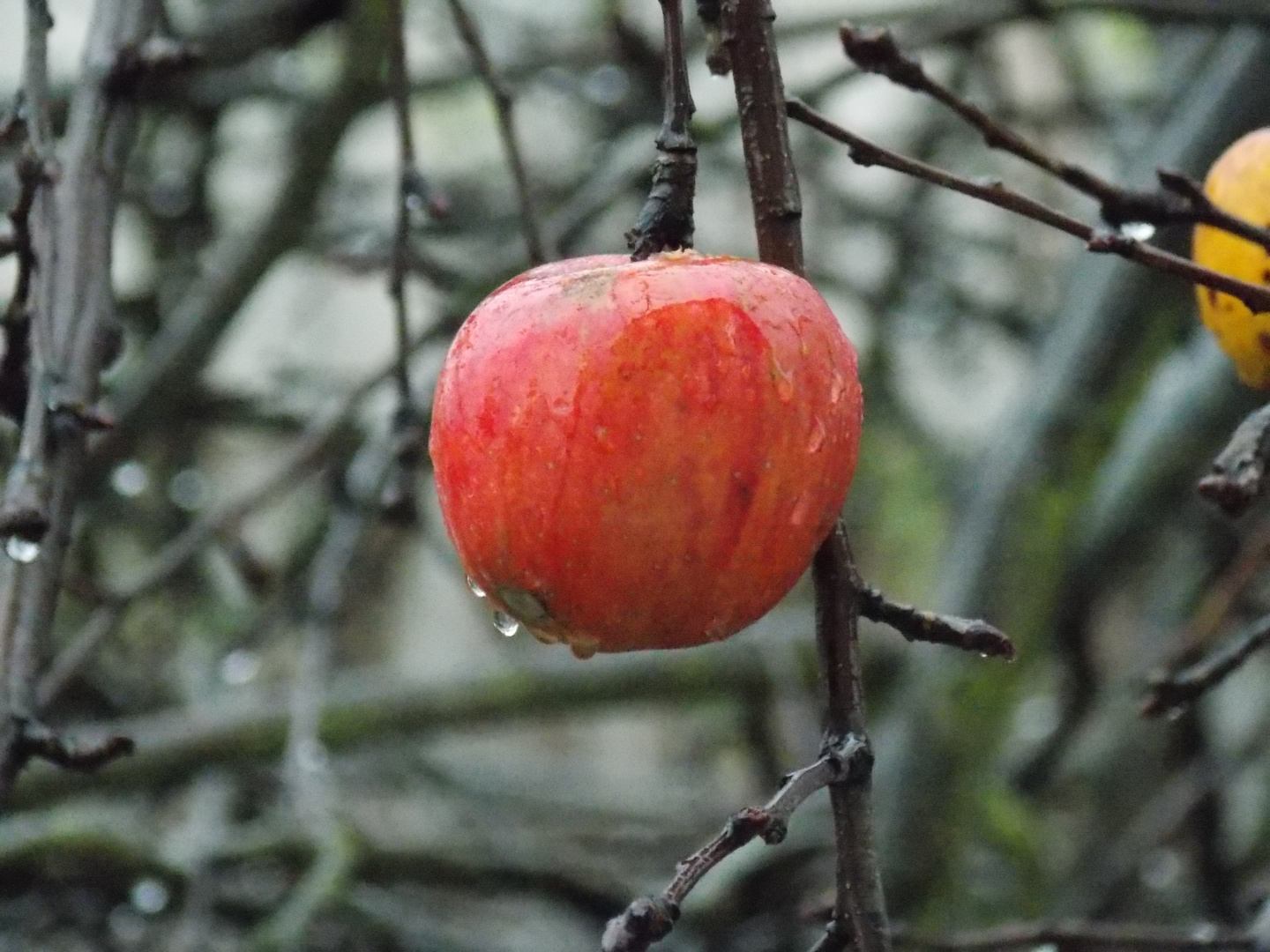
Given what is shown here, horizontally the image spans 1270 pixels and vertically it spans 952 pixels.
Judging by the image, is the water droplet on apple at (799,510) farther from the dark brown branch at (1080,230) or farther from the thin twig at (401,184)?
the thin twig at (401,184)

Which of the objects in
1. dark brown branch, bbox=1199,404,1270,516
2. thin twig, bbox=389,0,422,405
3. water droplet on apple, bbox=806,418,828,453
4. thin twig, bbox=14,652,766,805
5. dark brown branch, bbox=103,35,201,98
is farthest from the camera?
thin twig, bbox=14,652,766,805

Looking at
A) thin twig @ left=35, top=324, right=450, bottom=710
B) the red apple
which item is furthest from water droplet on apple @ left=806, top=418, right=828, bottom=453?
thin twig @ left=35, top=324, right=450, bottom=710

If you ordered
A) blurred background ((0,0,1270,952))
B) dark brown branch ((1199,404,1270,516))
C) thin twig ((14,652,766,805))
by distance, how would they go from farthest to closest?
thin twig ((14,652,766,805)), blurred background ((0,0,1270,952)), dark brown branch ((1199,404,1270,516))

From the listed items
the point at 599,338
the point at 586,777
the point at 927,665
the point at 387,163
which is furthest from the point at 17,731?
the point at 387,163

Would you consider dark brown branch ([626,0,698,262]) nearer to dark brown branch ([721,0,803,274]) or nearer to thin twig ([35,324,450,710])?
dark brown branch ([721,0,803,274])

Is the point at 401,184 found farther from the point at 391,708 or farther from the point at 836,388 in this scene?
the point at 391,708

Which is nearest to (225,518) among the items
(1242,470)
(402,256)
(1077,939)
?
(402,256)

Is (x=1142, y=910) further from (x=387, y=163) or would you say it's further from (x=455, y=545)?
(x=387, y=163)

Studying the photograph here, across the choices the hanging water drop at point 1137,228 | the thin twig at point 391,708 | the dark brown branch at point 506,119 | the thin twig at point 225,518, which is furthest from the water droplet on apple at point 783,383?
the thin twig at point 391,708
